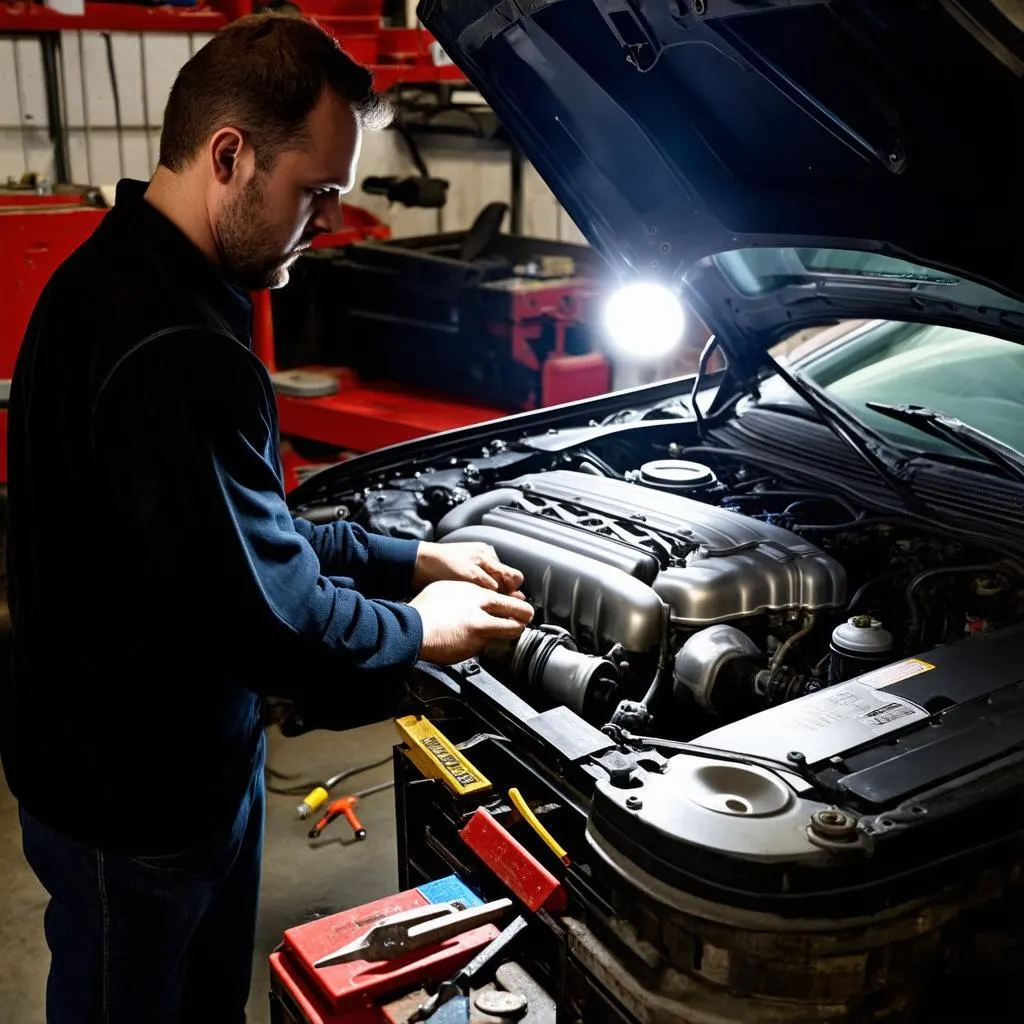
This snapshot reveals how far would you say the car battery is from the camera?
4.69 ft

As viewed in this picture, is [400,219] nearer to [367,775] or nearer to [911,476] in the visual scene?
[367,775]

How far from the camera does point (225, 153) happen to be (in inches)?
56.8

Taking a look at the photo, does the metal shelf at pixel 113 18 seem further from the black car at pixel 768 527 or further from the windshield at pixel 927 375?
the windshield at pixel 927 375

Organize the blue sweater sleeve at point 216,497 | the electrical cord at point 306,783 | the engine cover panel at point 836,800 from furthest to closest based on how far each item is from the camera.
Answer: the electrical cord at point 306,783
the blue sweater sleeve at point 216,497
the engine cover panel at point 836,800

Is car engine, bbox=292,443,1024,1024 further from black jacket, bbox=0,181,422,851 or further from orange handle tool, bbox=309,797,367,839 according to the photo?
orange handle tool, bbox=309,797,367,839

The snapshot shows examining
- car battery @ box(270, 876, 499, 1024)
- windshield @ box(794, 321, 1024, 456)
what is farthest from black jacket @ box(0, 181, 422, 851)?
windshield @ box(794, 321, 1024, 456)

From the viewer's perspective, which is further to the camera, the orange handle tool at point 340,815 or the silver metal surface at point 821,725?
the orange handle tool at point 340,815

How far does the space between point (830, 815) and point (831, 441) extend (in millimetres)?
1291

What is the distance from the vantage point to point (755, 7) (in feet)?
4.61

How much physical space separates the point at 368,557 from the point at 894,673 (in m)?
0.83

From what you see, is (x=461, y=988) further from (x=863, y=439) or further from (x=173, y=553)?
(x=863, y=439)

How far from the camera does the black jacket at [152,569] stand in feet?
4.52

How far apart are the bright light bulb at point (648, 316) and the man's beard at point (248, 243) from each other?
91cm

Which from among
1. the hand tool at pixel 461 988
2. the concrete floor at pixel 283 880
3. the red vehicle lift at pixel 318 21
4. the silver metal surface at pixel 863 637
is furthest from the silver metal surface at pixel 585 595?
the red vehicle lift at pixel 318 21
